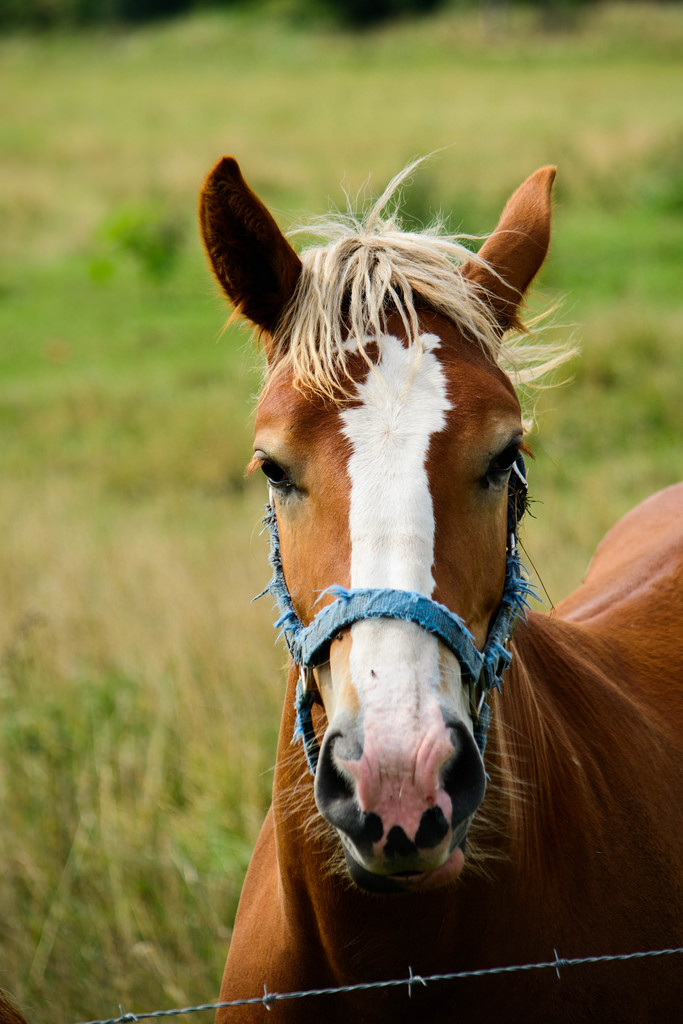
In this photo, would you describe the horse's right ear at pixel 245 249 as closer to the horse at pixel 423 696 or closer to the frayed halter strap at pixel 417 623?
the horse at pixel 423 696

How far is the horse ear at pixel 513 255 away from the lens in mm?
2209

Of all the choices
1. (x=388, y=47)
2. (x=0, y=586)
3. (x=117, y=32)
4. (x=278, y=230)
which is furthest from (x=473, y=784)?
(x=117, y=32)

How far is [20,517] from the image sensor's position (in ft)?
23.9

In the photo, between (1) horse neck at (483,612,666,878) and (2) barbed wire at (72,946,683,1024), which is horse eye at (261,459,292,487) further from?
(2) barbed wire at (72,946,683,1024)

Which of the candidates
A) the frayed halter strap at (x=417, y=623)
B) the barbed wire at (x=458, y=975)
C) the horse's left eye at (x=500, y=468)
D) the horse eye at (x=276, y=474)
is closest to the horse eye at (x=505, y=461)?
the horse's left eye at (x=500, y=468)

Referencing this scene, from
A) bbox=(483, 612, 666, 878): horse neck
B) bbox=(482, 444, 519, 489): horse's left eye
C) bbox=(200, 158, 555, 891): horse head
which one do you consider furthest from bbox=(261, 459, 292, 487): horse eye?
bbox=(483, 612, 666, 878): horse neck

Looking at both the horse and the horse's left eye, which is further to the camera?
the horse's left eye

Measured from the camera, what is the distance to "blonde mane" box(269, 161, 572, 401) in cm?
196

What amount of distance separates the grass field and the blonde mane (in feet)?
1.13

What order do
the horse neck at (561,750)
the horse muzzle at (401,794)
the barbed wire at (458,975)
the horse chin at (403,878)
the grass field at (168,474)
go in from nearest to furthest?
the horse muzzle at (401,794) → the horse chin at (403,878) → the barbed wire at (458,975) → the horse neck at (561,750) → the grass field at (168,474)

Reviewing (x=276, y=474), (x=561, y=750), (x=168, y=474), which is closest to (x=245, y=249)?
(x=276, y=474)

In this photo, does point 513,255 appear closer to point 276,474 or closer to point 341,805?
point 276,474

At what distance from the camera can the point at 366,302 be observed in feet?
6.62

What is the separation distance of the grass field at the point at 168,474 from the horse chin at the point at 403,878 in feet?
3.13
